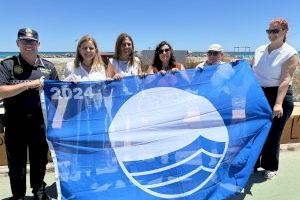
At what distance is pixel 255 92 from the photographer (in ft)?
15.1

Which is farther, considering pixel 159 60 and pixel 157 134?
pixel 159 60

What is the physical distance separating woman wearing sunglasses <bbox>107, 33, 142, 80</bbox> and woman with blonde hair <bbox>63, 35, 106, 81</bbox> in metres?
0.34

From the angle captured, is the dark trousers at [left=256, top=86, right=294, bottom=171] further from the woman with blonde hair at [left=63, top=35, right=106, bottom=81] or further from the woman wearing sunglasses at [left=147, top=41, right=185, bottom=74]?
the woman with blonde hair at [left=63, top=35, right=106, bottom=81]

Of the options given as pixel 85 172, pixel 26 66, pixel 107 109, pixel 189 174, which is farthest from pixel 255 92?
pixel 26 66

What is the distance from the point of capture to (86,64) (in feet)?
14.0

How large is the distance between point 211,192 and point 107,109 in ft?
4.63

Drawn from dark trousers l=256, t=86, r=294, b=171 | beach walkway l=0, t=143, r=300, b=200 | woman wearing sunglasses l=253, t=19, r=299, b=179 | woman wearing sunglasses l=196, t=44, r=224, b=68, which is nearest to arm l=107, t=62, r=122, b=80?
woman wearing sunglasses l=196, t=44, r=224, b=68

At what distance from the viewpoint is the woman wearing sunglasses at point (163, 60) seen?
4695mm

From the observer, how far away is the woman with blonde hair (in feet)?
13.6

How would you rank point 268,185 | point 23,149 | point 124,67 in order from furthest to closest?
1. point 268,185
2. point 124,67
3. point 23,149

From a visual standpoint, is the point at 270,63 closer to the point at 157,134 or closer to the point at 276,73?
the point at 276,73

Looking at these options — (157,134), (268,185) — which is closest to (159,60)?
(157,134)

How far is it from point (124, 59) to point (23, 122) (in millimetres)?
1475

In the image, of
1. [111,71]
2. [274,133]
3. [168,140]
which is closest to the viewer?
[168,140]
